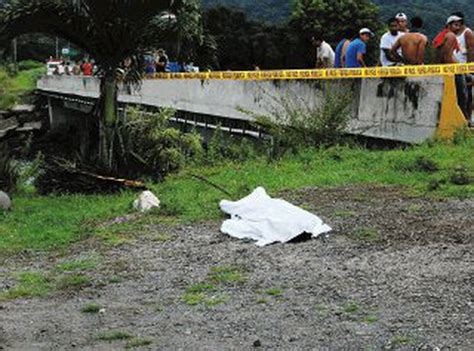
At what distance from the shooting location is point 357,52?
14.6m

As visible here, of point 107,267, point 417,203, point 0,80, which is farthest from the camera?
point 0,80

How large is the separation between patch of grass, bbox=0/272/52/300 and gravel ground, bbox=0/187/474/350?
14 cm

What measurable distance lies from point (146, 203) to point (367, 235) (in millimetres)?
3125

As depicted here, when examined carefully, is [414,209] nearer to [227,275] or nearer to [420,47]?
[227,275]

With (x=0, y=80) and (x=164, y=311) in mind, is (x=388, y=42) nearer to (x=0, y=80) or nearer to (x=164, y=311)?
(x=164, y=311)

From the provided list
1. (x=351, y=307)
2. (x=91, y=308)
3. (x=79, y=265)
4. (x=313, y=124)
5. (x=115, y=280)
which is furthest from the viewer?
(x=313, y=124)

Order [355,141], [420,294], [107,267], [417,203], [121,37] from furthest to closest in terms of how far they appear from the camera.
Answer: [355,141], [121,37], [417,203], [107,267], [420,294]

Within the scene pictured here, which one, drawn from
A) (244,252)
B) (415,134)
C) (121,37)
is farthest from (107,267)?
(415,134)

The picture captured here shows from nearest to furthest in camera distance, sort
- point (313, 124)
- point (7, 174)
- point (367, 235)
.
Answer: point (367, 235)
point (7, 174)
point (313, 124)

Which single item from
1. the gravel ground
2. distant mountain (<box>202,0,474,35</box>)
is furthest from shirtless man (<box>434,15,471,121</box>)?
distant mountain (<box>202,0,474,35</box>)

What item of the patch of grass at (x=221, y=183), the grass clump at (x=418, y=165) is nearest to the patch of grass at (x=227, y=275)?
the patch of grass at (x=221, y=183)

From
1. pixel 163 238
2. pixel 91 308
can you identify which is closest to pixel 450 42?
pixel 163 238

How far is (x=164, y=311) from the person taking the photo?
5602mm

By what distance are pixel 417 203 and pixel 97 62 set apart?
5747 mm
